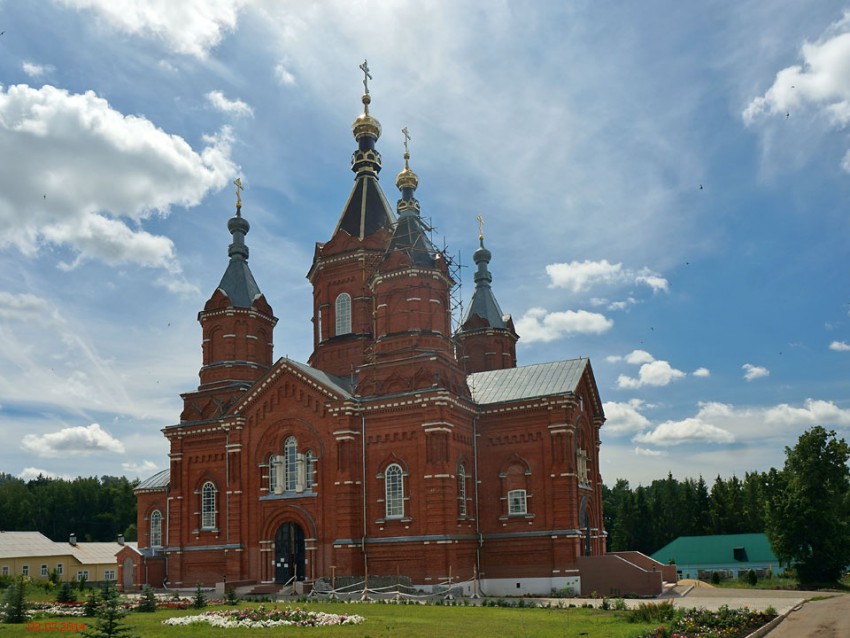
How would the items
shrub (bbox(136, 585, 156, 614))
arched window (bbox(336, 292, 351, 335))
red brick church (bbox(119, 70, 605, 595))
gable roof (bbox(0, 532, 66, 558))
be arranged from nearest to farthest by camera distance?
shrub (bbox(136, 585, 156, 614))
red brick church (bbox(119, 70, 605, 595))
arched window (bbox(336, 292, 351, 335))
gable roof (bbox(0, 532, 66, 558))

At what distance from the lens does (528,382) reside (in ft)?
110

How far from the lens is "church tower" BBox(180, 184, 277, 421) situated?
1412 inches

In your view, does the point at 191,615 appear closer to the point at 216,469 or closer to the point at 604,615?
the point at 604,615

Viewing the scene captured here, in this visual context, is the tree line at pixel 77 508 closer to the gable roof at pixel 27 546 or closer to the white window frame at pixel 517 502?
the gable roof at pixel 27 546

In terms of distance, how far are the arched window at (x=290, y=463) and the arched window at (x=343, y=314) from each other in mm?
6481

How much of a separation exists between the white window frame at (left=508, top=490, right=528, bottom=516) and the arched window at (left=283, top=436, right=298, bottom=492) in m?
8.67

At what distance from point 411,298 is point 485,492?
8.43 meters

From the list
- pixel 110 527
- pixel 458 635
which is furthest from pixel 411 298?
pixel 110 527

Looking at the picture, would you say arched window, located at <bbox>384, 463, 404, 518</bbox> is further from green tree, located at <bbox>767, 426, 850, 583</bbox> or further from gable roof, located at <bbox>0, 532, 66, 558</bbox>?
gable roof, located at <bbox>0, 532, 66, 558</bbox>

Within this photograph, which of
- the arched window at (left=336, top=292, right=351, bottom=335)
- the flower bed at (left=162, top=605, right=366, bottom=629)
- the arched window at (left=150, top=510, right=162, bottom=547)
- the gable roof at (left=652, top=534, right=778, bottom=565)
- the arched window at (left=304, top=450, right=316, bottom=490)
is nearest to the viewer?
the flower bed at (left=162, top=605, right=366, bottom=629)

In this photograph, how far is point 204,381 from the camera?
36.6 meters

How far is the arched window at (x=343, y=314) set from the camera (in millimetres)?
36875

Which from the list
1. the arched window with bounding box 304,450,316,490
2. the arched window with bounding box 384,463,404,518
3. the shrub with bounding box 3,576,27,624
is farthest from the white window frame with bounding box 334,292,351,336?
the shrub with bounding box 3,576,27,624

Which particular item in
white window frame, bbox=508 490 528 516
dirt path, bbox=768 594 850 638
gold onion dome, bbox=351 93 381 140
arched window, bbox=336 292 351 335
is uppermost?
gold onion dome, bbox=351 93 381 140
